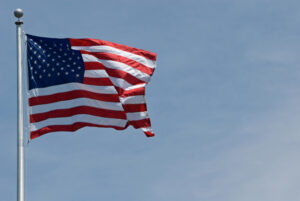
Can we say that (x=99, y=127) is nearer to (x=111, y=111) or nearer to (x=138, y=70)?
(x=111, y=111)

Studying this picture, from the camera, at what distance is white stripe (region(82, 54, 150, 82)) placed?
30250 mm

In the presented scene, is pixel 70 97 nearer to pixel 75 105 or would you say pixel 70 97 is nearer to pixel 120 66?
pixel 75 105

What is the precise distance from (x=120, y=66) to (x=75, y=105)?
2723 millimetres

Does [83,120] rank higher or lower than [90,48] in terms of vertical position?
lower

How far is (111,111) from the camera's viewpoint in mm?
29359

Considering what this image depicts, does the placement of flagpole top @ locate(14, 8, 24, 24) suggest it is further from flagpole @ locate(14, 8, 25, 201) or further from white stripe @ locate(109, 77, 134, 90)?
white stripe @ locate(109, 77, 134, 90)

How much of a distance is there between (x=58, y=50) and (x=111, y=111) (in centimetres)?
304

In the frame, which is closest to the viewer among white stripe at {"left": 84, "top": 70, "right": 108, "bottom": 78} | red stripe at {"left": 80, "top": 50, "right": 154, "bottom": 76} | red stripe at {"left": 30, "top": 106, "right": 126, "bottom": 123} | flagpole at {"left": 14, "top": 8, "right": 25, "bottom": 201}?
flagpole at {"left": 14, "top": 8, "right": 25, "bottom": 201}

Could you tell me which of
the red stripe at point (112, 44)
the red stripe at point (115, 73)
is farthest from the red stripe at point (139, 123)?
the red stripe at point (112, 44)

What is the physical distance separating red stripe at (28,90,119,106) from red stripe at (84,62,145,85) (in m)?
1.02

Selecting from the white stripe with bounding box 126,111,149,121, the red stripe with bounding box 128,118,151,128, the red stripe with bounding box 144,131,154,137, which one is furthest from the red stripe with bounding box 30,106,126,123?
the red stripe with bounding box 144,131,154,137

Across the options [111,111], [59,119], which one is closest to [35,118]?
[59,119]

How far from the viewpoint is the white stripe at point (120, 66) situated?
30.2 m

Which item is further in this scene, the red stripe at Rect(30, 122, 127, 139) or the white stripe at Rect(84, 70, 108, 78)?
the white stripe at Rect(84, 70, 108, 78)
